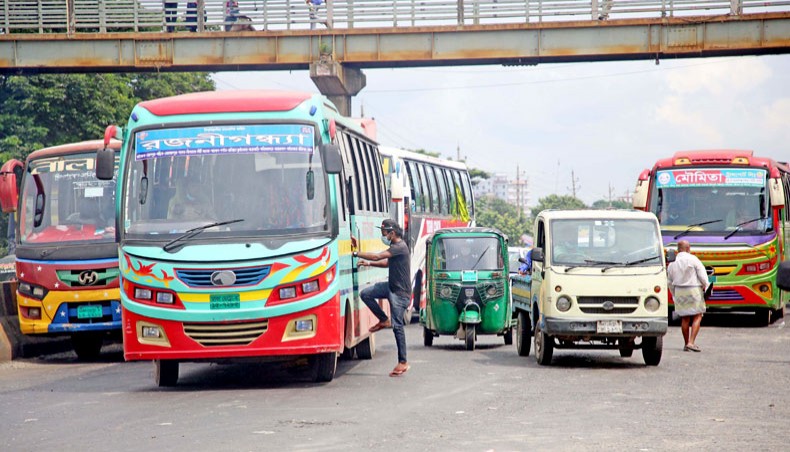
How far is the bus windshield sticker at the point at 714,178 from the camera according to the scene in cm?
2705

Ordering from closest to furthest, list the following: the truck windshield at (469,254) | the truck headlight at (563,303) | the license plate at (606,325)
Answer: the license plate at (606,325), the truck headlight at (563,303), the truck windshield at (469,254)

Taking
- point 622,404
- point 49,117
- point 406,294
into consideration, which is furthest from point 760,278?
point 49,117

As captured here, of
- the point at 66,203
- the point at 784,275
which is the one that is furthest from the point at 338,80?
the point at 784,275

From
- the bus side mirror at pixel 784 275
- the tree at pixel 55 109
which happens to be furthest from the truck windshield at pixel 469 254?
the tree at pixel 55 109

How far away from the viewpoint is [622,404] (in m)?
12.7

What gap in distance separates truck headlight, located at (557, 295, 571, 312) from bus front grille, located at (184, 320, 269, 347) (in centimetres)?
460

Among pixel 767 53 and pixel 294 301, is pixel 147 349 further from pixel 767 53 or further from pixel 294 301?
pixel 767 53

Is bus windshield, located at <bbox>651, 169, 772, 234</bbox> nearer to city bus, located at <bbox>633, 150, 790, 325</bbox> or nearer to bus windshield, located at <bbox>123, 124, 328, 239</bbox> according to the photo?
city bus, located at <bbox>633, 150, 790, 325</bbox>

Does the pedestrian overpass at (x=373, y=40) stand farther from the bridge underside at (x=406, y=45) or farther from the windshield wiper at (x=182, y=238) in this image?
the windshield wiper at (x=182, y=238)

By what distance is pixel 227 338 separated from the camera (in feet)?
45.6

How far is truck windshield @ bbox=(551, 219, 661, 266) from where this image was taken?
1739 centimetres

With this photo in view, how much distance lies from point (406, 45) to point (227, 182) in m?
29.2

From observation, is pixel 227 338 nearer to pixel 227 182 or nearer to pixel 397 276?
pixel 227 182

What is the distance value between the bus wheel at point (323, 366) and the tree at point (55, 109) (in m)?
35.5
